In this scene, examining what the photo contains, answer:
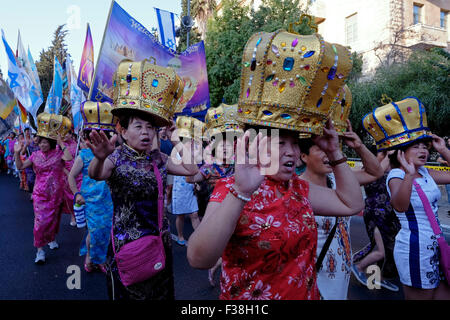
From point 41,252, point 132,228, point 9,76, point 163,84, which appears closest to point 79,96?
point 9,76

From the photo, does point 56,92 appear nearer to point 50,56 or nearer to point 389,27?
point 389,27

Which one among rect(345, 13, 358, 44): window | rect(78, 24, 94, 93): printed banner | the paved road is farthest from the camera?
rect(345, 13, 358, 44): window

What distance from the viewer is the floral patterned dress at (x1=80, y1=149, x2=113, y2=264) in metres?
4.33

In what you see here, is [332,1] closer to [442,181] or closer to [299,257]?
[442,181]

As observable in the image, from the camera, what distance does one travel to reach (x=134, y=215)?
2676 mm

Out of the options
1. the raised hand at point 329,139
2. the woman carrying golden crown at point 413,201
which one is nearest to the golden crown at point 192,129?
the woman carrying golden crown at point 413,201

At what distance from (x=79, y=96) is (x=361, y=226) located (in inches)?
260

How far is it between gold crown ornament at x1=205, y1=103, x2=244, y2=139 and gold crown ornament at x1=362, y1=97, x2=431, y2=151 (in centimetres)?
187

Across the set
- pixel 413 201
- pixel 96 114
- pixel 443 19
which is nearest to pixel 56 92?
pixel 96 114

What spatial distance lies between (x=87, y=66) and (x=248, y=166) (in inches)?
175

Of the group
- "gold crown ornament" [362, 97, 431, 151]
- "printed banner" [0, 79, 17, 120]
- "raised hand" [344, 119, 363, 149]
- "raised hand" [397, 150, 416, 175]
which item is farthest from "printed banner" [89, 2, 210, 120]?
"printed banner" [0, 79, 17, 120]

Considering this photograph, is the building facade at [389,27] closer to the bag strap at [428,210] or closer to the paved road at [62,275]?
the paved road at [62,275]

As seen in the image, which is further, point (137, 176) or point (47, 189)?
point (47, 189)

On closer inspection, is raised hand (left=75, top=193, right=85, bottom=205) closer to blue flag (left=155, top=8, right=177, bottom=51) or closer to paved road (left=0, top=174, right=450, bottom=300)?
paved road (left=0, top=174, right=450, bottom=300)
